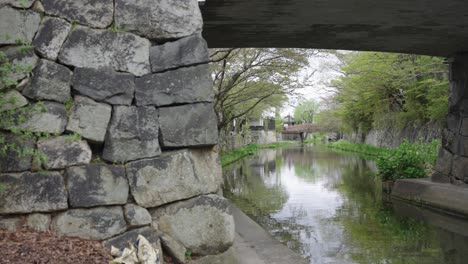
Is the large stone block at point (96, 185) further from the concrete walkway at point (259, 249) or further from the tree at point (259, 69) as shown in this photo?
the tree at point (259, 69)

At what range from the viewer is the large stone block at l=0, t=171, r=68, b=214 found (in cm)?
354

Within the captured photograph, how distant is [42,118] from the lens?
144 inches

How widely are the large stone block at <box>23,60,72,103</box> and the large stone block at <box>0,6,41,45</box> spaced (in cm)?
28

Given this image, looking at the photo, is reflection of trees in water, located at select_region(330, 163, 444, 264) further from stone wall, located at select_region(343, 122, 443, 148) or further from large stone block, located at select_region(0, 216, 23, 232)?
stone wall, located at select_region(343, 122, 443, 148)

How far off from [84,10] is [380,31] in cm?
590

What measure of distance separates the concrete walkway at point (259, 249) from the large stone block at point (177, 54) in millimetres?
2118

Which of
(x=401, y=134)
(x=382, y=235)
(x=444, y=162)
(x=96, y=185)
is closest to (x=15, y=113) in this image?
(x=96, y=185)

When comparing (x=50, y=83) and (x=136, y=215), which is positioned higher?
(x=50, y=83)

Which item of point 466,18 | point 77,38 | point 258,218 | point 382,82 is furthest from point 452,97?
point 77,38

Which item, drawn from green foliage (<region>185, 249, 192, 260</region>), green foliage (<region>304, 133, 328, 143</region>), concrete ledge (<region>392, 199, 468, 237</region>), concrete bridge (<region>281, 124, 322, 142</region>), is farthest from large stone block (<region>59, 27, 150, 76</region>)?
green foliage (<region>304, 133, 328, 143</region>)

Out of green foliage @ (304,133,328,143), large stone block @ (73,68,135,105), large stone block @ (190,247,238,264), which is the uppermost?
large stone block @ (73,68,135,105)

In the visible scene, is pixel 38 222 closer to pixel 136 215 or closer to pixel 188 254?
pixel 136 215

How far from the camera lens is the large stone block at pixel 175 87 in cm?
394

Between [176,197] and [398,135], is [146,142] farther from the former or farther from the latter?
[398,135]
